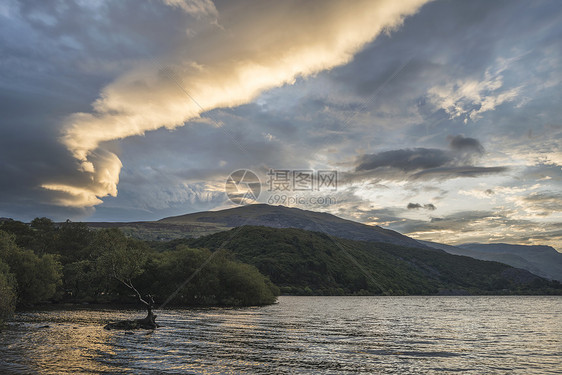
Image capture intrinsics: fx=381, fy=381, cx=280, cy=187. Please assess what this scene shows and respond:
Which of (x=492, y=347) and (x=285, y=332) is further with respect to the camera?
(x=285, y=332)

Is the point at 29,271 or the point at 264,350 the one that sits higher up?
the point at 29,271

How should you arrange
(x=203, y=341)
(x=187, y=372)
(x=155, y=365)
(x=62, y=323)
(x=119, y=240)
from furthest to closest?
(x=119, y=240) < (x=62, y=323) < (x=203, y=341) < (x=155, y=365) < (x=187, y=372)

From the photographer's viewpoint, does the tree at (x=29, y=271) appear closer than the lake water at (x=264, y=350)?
No

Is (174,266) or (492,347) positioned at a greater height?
(174,266)

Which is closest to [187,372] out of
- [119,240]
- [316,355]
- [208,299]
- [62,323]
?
[316,355]

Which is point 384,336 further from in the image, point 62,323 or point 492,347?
point 62,323

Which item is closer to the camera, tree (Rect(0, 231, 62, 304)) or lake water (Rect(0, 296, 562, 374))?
lake water (Rect(0, 296, 562, 374))

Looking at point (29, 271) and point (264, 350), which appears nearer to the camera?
point (264, 350)

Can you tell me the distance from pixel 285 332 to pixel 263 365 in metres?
25.6

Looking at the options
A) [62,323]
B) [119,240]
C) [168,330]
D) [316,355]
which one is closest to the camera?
[316,355]

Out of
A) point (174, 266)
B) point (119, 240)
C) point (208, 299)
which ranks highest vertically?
point (119, 240)

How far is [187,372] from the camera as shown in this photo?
31.8 m

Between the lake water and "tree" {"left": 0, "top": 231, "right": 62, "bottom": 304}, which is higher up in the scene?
"tree" {"left": 0, "top": 231, "right": 62, "bottom": 304}

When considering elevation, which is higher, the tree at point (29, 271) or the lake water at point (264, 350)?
the tree at point (29, 271)
